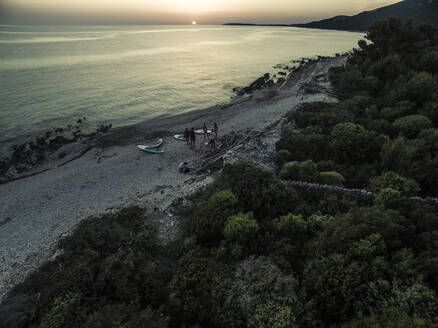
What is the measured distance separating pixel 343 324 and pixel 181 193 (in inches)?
489

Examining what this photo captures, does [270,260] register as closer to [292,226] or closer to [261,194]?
[292,226]

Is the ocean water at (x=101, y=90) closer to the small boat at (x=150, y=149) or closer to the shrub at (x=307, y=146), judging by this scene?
the small boat at (x=150, y=149)

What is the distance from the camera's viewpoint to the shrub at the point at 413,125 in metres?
17.7

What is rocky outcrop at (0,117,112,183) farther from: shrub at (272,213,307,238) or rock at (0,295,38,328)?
shrub at (272,213,307,238)

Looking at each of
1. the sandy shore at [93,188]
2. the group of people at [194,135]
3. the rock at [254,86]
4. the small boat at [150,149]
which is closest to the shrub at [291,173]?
the sandy shore at [93,188]

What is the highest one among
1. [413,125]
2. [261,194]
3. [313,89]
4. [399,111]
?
[399,111]

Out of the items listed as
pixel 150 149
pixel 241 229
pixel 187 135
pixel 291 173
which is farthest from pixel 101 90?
pixel 241 229

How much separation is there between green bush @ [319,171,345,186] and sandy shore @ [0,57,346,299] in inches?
336

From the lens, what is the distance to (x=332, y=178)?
46.8 ft

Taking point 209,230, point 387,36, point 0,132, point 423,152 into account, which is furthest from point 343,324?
point 387,36

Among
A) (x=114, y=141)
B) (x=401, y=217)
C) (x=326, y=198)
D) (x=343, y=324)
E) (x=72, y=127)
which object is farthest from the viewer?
(x=72, y=127)

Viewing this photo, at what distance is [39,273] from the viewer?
37.1 feet

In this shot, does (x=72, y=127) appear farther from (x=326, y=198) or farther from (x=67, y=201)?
(x=326, y=198)

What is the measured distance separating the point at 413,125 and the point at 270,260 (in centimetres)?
1661
